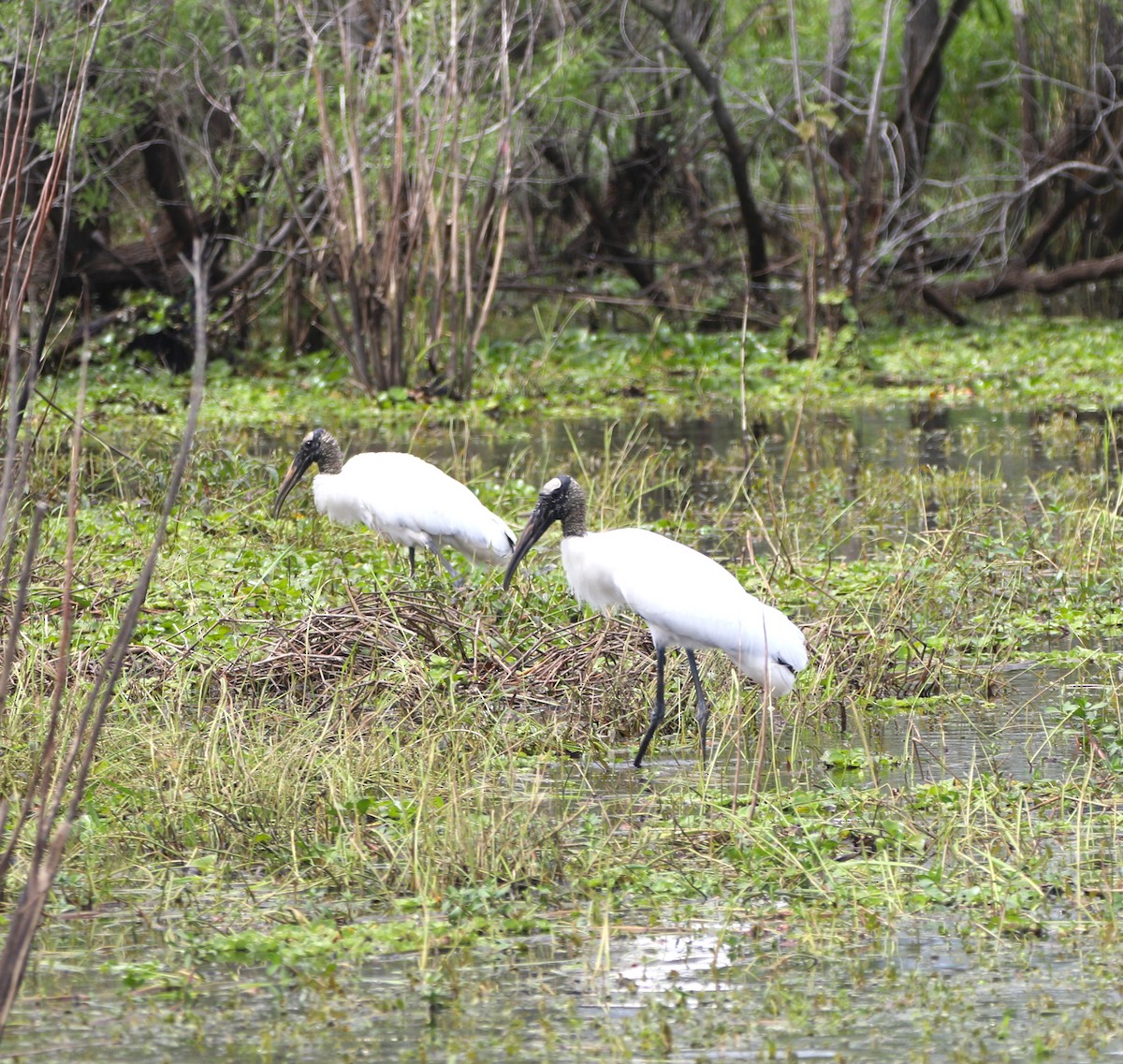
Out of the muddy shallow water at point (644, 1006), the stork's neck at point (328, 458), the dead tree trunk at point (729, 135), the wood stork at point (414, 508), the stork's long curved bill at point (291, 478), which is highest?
the dead tree trunk at point (729, 135)

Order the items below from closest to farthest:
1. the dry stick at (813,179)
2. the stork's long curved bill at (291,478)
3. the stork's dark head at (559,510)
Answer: the stork's dark head at (559,510) < the stork's long curved bill at (291,478) < the dry stick at (813,179)

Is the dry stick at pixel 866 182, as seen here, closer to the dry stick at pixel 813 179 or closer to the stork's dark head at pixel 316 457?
the dry stick at pixel 813 179

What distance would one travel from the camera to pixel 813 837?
170 inches

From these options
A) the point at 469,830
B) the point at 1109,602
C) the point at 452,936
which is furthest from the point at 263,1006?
the point at 1109,602

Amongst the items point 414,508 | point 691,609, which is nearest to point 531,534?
point 691,609

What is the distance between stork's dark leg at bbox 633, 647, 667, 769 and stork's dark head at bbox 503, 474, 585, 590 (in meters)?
0.56

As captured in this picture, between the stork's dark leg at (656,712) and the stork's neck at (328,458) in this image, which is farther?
the stork's neck at (328,458)

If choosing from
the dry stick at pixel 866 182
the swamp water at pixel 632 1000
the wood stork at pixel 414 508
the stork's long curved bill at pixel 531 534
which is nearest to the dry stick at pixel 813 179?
the dry stick at pixel 866 182

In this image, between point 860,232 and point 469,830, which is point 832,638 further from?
point 860,232

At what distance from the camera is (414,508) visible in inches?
293

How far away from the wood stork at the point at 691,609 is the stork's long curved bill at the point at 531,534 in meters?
0.26

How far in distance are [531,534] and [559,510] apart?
0.14 meters

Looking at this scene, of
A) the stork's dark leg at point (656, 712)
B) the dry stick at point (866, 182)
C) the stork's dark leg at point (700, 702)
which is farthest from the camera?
the dry stick at point (866, 182)

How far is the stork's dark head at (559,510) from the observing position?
5910 millimetres
